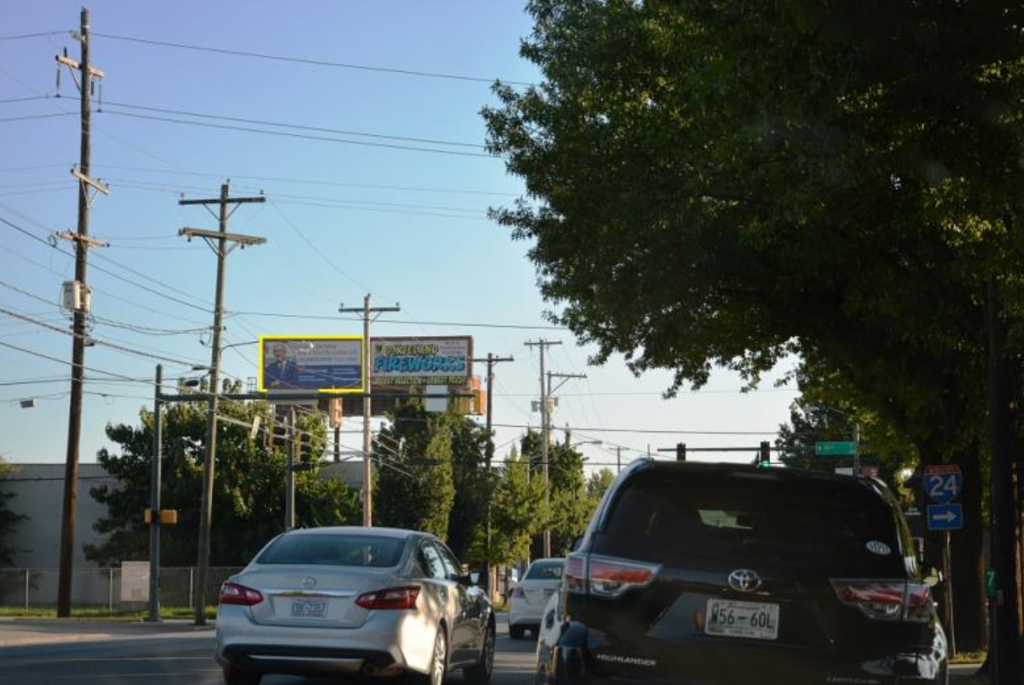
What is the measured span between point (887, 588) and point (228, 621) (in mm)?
6949

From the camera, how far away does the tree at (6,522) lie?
71.1 m

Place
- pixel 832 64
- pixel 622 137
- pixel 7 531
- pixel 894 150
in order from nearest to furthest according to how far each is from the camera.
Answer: pixel 832 64 < pixel 894 150 < pixel 622 137 < pixel 7 531

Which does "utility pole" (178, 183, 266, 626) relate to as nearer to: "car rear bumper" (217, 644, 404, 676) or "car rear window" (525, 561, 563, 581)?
"car rear window" (525, 561, 563, 581)

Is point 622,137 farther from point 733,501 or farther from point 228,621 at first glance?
point 733,501

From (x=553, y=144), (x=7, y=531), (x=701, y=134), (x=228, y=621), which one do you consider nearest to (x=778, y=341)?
(x=553, y=144)

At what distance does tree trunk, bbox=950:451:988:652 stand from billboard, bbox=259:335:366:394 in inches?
2338

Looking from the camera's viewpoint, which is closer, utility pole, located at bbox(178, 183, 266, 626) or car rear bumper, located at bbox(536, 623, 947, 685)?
car rear bumper, located at bbox(536, 623, 947, 685)

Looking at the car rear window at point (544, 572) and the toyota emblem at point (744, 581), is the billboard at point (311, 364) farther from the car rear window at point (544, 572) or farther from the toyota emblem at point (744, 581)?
the toyota emblem at point (744, 581)

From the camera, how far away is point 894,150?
43.8ft

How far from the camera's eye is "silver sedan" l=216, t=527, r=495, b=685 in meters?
12.5

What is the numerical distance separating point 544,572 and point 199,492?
4134 cm

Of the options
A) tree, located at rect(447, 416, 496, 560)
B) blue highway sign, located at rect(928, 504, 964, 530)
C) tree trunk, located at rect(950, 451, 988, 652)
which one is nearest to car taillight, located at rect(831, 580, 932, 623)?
blue highway sign, located at rect(928, 504, 964, 530)

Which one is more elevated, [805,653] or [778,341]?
[778,341]

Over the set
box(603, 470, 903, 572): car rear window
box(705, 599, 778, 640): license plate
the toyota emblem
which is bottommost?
box(705, 599, 778, 640): license plate
